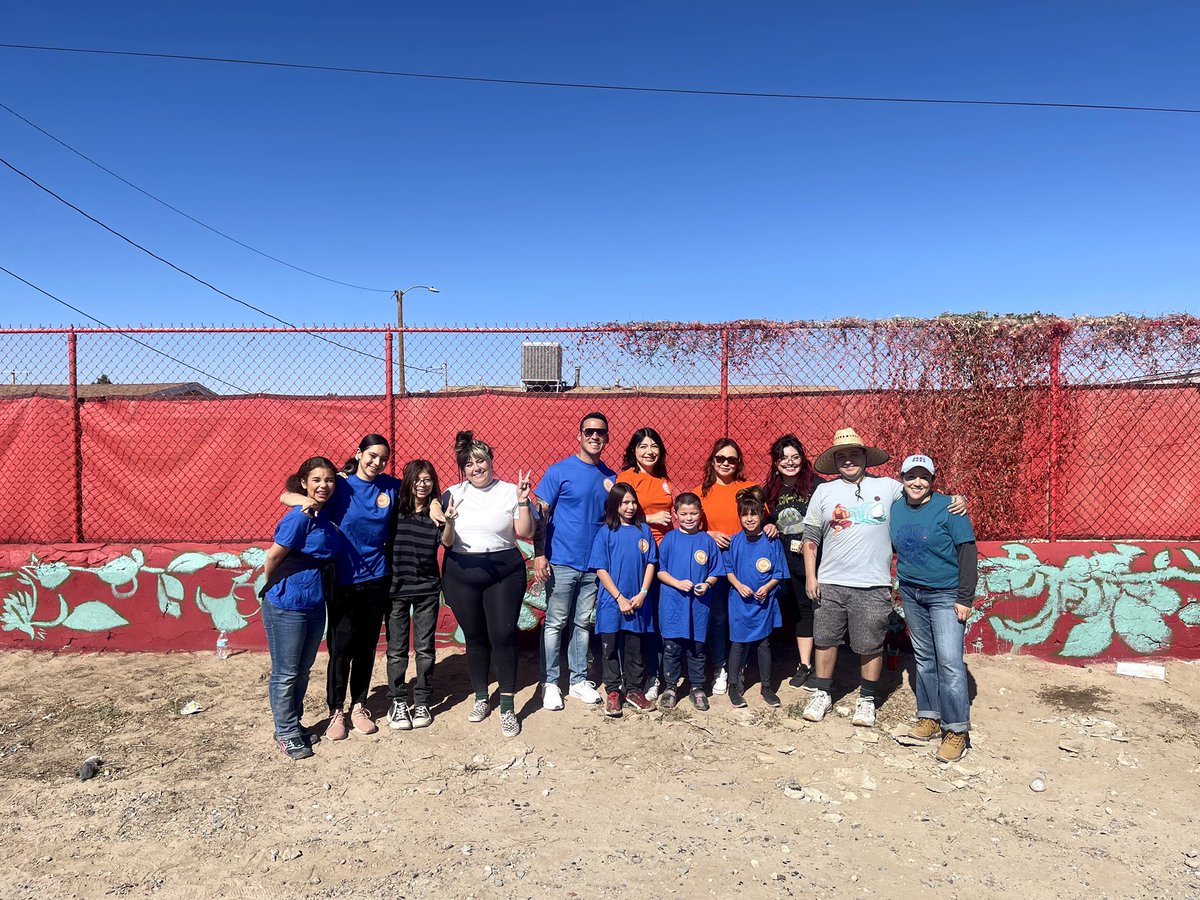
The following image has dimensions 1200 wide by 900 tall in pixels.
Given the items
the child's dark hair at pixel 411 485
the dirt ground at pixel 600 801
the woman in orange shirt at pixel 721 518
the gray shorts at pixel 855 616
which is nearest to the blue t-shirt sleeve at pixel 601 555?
the woman in orange shirt at pixel 721 518

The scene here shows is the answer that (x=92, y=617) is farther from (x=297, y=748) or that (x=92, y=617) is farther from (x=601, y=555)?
(x=601, y=555)

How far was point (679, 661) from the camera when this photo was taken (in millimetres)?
4398

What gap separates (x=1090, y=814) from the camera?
325 cm

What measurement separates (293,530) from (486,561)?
3.39ft

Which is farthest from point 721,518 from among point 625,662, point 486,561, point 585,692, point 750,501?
point 486,561

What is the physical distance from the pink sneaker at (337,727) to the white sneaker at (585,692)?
1.37 metres

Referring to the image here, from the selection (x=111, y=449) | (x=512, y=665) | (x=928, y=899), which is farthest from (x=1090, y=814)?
(x=111, y=449)

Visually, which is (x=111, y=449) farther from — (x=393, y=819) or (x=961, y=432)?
(x=961, y=432)

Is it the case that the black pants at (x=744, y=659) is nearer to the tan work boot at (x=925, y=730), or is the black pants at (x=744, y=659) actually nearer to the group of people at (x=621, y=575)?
the group of people at (x=621, y=575)

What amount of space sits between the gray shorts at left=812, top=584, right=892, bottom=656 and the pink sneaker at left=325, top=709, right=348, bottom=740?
9.28ft

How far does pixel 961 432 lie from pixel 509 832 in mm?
4225

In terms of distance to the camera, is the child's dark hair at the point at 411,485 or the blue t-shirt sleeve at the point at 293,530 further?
the child's dark hair at the point at 411,485

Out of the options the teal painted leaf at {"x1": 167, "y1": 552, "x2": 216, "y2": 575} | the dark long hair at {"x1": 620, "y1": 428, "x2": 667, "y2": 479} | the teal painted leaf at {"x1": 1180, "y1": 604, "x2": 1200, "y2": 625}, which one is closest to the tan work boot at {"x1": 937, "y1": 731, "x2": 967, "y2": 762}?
the dark long hair at {"x1": 620, "y1": 428, "x2": 667, "y2": 479}

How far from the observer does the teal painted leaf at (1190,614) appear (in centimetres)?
506
